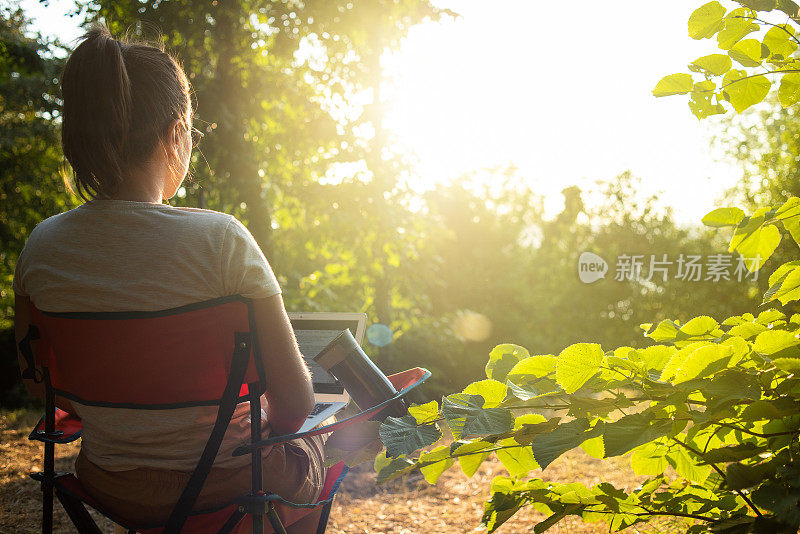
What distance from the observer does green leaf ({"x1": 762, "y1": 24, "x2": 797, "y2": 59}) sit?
932 mm

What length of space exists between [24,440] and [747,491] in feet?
18.4

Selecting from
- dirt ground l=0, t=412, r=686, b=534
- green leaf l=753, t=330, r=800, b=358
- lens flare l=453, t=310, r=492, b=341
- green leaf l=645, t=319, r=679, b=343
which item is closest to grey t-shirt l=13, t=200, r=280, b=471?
green leaf l=645, t=319, r=679, b=343

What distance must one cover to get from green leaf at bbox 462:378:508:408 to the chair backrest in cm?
44

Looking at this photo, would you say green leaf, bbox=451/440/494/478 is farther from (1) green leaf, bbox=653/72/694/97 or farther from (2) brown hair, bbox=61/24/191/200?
(2) brown hair, bbox=61/24/191/200

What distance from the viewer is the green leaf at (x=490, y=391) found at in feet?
2.87

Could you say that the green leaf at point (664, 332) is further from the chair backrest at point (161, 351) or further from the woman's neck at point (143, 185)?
the woman's neck at point (143, 185)

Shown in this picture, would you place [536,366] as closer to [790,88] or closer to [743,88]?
[743,88]

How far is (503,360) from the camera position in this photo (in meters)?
1.03

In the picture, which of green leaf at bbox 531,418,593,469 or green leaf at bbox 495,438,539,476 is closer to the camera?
green leaf at bbox 531,418,593,469

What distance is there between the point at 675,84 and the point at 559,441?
58 centimetres

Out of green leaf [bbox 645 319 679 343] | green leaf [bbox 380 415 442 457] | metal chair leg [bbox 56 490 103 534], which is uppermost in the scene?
green leaf [bbox 645 319 679 343]

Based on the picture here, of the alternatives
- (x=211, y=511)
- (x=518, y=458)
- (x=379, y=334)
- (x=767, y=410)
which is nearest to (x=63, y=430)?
(x=211, y=511)

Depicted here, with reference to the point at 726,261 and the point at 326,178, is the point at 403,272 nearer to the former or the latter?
the point at 326,178

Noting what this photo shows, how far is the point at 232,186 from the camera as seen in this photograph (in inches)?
192
